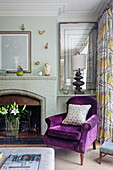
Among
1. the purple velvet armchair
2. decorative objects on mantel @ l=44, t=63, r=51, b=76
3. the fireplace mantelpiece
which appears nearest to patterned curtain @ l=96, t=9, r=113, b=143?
the purple velvet armchair

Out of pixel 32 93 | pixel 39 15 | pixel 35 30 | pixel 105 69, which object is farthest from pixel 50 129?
pixel 39 15

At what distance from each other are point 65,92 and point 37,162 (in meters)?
2.28

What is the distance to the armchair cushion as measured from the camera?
2756mm

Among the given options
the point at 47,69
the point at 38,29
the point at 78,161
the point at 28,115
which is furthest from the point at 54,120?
the point at 38,29

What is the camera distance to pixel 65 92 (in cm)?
364

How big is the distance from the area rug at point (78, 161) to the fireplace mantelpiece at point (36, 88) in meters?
0.94

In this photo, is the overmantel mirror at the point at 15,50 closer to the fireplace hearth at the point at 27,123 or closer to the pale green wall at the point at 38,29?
the pale green wall at the point at 38,29

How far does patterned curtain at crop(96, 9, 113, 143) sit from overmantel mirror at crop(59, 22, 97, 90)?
1.62 feet

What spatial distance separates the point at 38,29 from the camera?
361cm

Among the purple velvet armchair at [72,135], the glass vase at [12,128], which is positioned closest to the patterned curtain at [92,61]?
the purple velvet armchair at [72,135]

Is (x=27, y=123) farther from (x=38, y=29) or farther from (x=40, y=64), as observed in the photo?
(x=38, y=29)

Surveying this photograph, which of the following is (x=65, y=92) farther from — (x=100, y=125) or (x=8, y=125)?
(x=8, y=125)

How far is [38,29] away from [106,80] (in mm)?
1824

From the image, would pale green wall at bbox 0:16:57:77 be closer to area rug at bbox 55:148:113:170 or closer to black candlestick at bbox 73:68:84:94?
black candlestick at bbox 73:68:84:94
